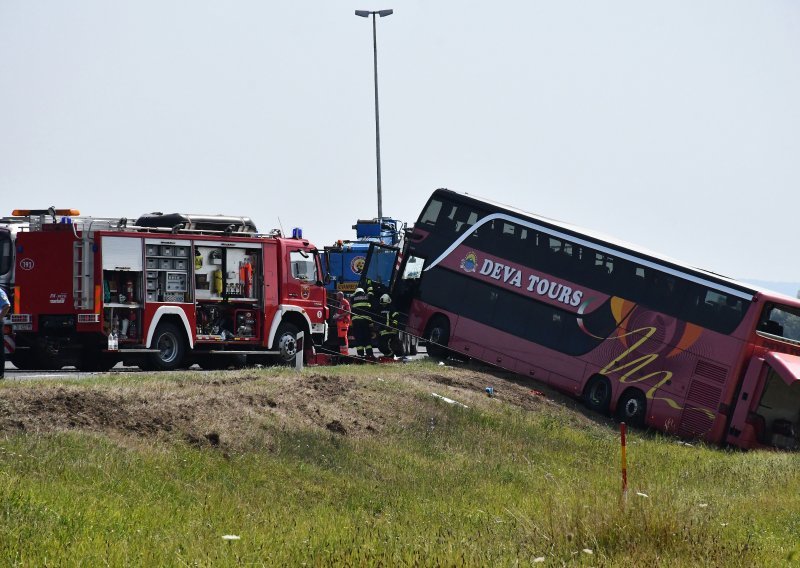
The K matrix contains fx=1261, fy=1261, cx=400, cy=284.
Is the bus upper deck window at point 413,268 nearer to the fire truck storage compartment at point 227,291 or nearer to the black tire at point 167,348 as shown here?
the fire truck storage compartment at point 227,291

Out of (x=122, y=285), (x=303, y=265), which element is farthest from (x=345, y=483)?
(x=303, y=265)

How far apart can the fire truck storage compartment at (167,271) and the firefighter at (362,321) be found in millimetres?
6848

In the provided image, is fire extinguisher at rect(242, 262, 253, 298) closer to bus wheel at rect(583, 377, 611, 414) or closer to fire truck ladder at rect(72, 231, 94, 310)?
fire truck ladder at rect(72, 231, 94, 310)

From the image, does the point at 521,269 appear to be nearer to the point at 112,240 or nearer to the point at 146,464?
the point at 112,240

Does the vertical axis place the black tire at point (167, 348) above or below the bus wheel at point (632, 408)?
above

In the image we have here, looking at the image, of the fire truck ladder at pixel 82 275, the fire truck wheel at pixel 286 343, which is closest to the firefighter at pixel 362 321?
the fire truck wheel at pixel 286 343

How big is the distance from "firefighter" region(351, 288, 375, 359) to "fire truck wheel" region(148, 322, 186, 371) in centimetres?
690

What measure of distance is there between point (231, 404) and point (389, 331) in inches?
533

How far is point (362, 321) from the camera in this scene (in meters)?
31.0

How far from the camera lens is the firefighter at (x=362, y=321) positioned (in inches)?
1212

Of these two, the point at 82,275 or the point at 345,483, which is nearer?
the point at 345,483

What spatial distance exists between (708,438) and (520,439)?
6.61 m

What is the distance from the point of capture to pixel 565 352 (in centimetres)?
2781

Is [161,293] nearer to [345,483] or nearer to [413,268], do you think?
[413,268]
